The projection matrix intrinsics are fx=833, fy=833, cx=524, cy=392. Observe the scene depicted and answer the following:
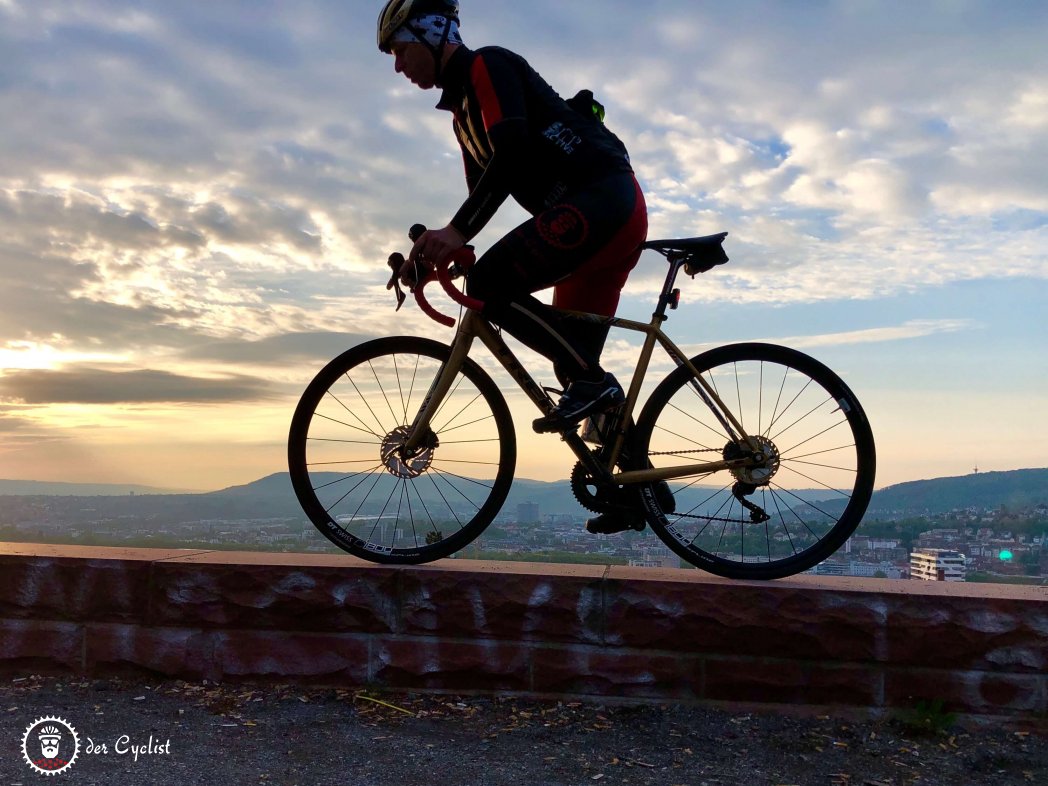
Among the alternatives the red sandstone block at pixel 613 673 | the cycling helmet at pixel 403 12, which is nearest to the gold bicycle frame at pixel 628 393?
the red sandstone block at pixel 613 673

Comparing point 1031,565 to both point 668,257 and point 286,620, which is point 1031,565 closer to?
point 668,257

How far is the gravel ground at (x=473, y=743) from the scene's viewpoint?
8.82 feet

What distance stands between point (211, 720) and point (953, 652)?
2838 millimetres

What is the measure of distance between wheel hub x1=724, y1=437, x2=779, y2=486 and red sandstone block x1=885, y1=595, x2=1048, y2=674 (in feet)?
2.19

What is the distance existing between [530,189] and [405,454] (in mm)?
1207

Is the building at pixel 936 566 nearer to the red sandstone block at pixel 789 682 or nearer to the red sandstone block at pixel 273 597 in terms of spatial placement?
the red sandstone block at pixel 789 682

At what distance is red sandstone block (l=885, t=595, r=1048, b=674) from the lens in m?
3.15

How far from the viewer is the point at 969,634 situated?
3166mm

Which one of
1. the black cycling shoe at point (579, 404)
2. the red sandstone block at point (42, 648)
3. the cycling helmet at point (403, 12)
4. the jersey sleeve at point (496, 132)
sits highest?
the cycling helmet at point (403, 12)

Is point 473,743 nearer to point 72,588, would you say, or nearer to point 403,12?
point 72,588

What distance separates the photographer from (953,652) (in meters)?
3.17

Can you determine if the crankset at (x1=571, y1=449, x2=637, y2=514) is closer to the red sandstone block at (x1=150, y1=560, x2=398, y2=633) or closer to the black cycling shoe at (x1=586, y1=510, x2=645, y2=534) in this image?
the black cycling shoe at (x1=586, y1=510, x2=645, y2=534)

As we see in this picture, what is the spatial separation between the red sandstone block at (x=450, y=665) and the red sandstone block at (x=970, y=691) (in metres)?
1.44

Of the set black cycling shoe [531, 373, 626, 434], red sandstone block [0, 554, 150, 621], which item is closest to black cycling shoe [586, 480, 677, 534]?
black cycling shoe [531, 373, 626, 434]
